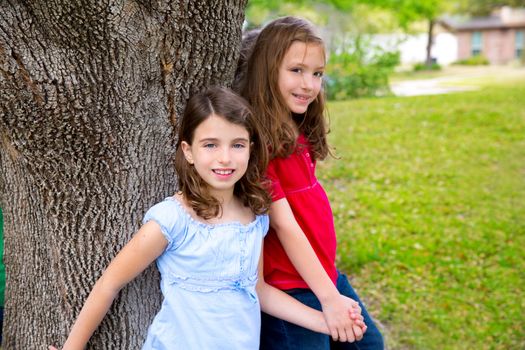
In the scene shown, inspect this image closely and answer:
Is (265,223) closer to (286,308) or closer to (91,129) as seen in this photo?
(286,308)

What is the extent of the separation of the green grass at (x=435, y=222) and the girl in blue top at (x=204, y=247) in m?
2.45

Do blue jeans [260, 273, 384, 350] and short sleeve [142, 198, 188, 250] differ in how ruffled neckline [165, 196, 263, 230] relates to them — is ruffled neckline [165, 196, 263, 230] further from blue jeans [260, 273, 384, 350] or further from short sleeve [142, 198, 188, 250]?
blue jeans [260, 273, 384, 350]

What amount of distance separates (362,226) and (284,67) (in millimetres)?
3931

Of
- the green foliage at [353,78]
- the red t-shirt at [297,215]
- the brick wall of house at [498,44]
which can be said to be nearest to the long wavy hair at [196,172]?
the red t-shirt at [297,215]

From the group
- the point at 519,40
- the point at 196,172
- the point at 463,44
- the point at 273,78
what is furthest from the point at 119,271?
the point at 463,44

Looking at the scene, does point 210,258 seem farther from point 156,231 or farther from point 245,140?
point 245,140

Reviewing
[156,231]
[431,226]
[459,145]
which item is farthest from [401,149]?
[156,231]

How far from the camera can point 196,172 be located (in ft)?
6.16

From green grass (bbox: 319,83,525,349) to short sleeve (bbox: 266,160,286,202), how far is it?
2.42m

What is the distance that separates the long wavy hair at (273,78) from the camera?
2.04m

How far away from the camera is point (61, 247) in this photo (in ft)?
6.68

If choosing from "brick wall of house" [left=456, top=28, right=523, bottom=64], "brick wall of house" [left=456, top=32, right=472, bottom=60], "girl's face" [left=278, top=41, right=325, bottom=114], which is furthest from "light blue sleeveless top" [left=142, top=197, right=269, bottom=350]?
"brick wall of house" [left=456, top=32, right=472, bottom=60]

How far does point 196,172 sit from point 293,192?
404mm

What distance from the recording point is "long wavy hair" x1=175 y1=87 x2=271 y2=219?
6.01 feet
